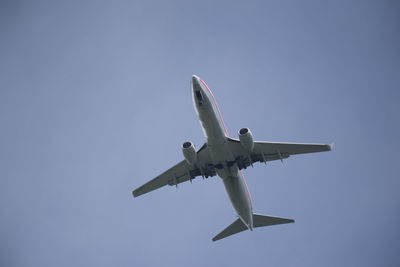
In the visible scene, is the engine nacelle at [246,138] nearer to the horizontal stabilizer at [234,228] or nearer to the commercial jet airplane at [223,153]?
the commercial jet airplane at [223,153]

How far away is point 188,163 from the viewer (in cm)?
3259

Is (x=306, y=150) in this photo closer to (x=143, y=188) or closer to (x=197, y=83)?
(x=197, y=83)

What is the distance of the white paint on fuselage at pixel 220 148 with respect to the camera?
29781 millimetres

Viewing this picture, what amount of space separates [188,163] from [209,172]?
2.50m

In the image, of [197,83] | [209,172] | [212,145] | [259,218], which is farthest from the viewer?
[259,218]

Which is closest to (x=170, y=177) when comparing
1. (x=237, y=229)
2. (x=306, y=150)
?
(x=237, y=229)

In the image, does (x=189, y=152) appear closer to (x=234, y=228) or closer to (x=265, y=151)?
(x=265, y=151)

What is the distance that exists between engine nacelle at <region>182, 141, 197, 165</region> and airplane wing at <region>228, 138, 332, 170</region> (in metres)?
3.39

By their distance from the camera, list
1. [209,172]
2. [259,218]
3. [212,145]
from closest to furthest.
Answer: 1. [212,145]
2. [209,172]
3. [259,218]

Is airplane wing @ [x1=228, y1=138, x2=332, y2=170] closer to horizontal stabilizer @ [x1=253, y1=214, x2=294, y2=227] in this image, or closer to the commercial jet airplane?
the commercial jet airplane

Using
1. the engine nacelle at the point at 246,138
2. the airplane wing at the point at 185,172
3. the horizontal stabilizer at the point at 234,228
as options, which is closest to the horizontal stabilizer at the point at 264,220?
the horizontal stabilizer at the point at 234,228

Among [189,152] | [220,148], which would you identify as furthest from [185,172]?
[220,148]

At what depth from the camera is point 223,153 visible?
32.0 m

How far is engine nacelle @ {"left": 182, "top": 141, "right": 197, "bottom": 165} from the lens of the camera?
31219 millimetres
